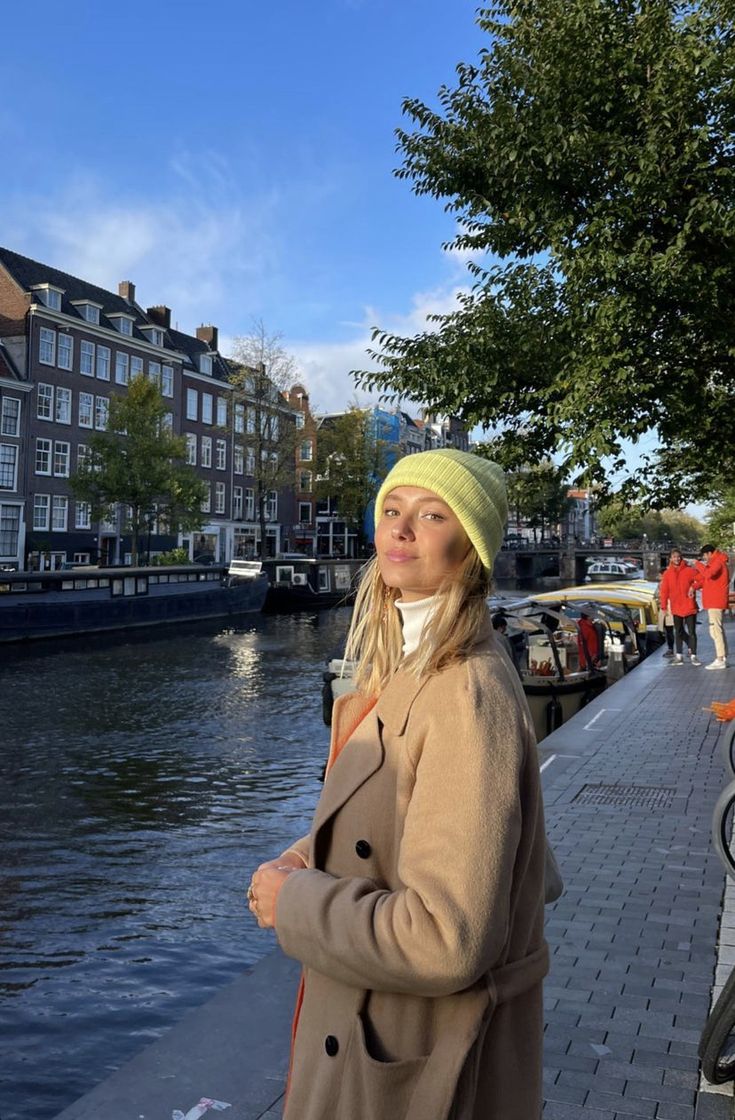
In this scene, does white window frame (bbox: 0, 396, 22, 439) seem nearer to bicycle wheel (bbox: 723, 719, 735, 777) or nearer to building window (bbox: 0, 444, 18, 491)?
building window (bbox: 0, 444, 18, 491)

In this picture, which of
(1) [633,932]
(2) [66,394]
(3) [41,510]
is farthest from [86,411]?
(1) [633,932]

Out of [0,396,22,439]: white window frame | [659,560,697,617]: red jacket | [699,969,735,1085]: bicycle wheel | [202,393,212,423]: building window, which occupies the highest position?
[202,393,212,423]: building window

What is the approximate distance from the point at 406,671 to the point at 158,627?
27.9 metres

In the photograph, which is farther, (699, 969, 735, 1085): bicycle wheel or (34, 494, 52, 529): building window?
(34, 494, 52, 529): building window

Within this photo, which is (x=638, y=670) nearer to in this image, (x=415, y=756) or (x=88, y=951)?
(x=88, y=951)

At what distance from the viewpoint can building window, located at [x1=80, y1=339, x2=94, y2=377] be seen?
42.7 m

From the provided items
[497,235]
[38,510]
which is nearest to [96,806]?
[497,235]

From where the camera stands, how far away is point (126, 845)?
27.0ft

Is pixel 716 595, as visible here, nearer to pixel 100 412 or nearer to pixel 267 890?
pixel 267 890

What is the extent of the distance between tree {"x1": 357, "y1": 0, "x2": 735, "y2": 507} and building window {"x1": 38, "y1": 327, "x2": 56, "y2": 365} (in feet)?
107

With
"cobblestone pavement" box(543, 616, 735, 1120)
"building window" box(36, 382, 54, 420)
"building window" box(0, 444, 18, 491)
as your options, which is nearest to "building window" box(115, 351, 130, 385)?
"building window" box(36, 382, 54, 420)

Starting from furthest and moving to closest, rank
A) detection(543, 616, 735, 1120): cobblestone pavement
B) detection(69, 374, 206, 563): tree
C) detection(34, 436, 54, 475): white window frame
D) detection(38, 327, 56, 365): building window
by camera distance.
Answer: detection(38, 327, 56, 365): building window
detection(34, 436, 54, 475): white window frame
detection(69, 374, 206, 563): tree
detection(543, 616, 735, 1120): cobblestone pavement

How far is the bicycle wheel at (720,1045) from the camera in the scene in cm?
300

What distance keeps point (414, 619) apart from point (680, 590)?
15.6m
